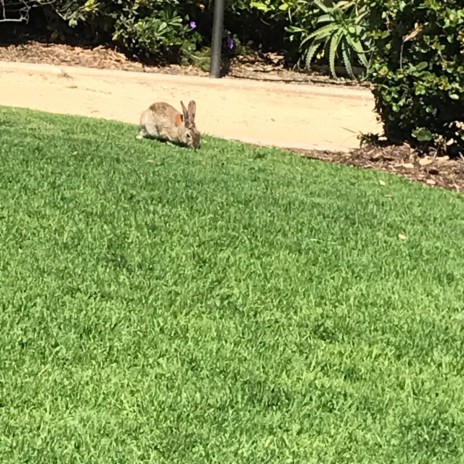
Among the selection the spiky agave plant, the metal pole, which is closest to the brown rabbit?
the spiky agave plant

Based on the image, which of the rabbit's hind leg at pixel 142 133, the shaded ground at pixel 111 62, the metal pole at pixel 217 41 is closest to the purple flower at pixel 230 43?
the shaded ground at pixel 111 62

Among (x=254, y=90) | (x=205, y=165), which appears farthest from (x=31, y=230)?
(x=254, y=90)

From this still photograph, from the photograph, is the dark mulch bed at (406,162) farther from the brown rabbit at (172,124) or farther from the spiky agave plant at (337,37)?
the spiky agave plant at (337,37)

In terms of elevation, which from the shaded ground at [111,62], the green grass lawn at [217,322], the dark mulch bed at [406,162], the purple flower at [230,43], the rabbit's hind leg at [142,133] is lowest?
the shaded ground at [111,62]

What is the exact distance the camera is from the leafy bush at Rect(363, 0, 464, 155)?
7777 mm

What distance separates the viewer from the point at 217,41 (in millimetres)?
13180

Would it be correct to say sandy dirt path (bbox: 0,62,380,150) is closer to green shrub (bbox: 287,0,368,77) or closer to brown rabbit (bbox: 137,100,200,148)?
green shrub (bbox: 287,0,368,77)

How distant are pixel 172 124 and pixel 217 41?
18.0 feet

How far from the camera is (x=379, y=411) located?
10.2 feet

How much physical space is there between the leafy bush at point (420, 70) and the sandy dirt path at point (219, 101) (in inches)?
46.4

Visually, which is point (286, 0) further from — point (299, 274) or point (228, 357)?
point (228, 357)

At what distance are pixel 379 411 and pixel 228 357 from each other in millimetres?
583

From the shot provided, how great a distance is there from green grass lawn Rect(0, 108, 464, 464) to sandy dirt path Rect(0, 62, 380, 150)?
4118mm

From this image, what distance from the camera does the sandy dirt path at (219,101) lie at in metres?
10.4
